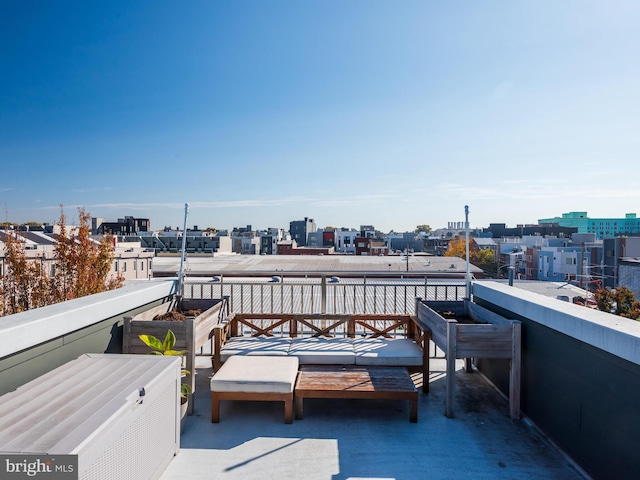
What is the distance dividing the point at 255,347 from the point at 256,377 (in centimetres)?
101

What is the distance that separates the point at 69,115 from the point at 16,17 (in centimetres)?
621

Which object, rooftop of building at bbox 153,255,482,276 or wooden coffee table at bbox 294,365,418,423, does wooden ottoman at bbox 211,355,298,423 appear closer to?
wooden coffee table at bbox 294,365,418,423

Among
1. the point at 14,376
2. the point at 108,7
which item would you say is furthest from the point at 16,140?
the point at 14,376

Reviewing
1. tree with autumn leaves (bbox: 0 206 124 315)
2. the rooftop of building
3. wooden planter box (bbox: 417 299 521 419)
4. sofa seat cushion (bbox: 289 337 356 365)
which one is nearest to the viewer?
wooden planter box (bbox: 417 299 521 419)

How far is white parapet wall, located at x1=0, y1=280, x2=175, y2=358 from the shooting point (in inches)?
100

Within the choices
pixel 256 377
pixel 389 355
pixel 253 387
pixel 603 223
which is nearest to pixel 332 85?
pixel 389 355

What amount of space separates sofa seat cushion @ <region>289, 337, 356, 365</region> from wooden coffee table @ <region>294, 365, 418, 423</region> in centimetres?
11

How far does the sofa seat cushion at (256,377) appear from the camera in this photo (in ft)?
11.9

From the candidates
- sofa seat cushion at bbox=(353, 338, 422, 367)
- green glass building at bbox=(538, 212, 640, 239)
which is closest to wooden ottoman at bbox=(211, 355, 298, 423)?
sofa seat cushion at bbox=(353, 338, 422, 367)

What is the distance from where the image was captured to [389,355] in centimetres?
446

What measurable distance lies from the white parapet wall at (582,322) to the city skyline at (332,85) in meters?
1.66

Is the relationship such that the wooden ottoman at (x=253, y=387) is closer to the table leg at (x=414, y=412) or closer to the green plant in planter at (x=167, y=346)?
the green plant in planter at (x=167, y=346)

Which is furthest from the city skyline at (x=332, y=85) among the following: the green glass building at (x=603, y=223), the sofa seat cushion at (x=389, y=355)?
the green glass building at (x=603, y=223)

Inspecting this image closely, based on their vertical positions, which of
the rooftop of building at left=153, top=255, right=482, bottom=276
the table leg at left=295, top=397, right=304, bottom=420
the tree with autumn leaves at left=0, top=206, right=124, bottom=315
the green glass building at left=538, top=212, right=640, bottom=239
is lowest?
the table leg at left=295, top=397, right=304, bottom=420
